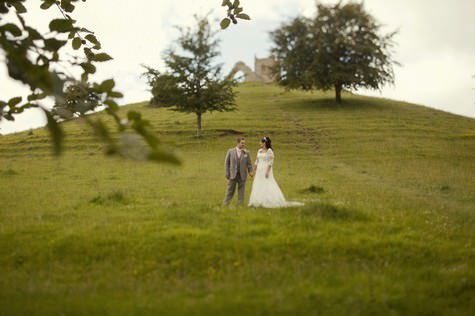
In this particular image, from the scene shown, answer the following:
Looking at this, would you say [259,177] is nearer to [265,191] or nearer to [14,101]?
[265,191]

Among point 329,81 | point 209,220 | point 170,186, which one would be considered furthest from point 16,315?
point 329,81

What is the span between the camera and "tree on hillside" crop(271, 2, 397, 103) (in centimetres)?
5684

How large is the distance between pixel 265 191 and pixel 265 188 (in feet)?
0.35

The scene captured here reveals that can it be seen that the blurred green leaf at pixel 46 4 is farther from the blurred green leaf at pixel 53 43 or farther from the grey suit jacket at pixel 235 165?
the grey suit jacket at pixel 235 165

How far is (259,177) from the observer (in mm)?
16438

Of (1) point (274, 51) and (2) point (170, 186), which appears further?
(1) point (274, 51)

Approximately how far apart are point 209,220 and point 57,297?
524 centimetres

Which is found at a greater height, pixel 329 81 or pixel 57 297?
pixel 329 81

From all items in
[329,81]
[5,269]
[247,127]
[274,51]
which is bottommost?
[5,269]

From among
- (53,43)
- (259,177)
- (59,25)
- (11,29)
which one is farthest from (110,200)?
(59,25)

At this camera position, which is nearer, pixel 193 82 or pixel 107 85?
pixel 107 85

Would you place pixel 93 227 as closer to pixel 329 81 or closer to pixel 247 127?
pixel 247 127

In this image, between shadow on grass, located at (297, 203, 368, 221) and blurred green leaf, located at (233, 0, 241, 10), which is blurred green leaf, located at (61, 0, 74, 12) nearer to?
blurred green leaf, located at (233, 0, 241, 10)

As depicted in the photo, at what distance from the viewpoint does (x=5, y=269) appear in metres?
9.14
